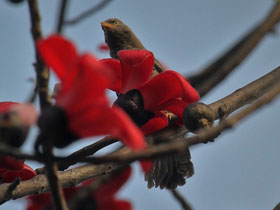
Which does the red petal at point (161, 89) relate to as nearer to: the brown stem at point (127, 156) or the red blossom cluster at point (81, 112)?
the brown stem at point (127, 156)

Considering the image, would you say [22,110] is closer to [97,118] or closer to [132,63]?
[97,118]

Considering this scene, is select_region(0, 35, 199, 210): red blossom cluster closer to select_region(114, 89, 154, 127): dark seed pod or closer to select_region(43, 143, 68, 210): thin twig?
select_region(43, 143, 68, 210): thin twig

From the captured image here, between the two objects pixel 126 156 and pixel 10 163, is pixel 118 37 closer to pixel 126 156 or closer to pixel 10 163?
pixel 10 163

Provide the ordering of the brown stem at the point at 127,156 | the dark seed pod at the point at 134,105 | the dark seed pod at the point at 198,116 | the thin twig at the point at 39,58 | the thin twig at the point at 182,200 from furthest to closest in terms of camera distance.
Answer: the dark seed pod at the point at 134,105
the dark seed pod at the point at 198,116
the thin twig at the point at 182,200
the thin twig at the point at 39,58
the brown stem at the point at 127,156

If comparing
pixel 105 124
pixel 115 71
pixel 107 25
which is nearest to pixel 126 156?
pixel 105 124

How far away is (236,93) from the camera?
1.89 m

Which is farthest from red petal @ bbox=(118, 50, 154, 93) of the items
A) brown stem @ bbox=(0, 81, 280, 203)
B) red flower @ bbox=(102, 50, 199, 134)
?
brown stem @ bbox=(0, 81, 280, 203)

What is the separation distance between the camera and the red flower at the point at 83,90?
793mm

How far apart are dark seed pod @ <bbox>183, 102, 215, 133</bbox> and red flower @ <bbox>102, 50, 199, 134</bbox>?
0.04 meters

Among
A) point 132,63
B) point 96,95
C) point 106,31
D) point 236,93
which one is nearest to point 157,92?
point 132,63

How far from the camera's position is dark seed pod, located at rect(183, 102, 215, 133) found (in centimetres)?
137

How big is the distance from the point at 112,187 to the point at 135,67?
1.92ft

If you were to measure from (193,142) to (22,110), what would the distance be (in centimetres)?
29

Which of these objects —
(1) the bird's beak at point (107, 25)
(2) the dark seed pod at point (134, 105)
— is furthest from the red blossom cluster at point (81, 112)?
(1) the bird's beak at point (107, 25)
